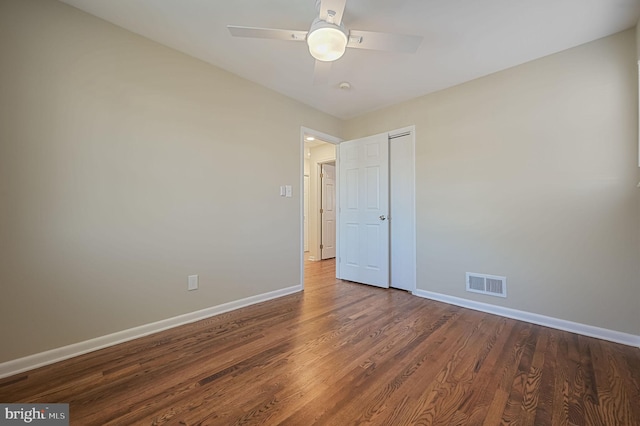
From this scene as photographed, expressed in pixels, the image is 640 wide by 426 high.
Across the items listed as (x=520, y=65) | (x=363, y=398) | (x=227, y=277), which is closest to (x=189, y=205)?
(x=227, y=277)

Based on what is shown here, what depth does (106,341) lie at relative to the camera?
201cm

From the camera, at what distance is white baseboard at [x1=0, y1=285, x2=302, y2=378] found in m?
1.68

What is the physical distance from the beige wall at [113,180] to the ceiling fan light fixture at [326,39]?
139cm

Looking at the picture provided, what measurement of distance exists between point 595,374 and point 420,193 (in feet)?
6.98

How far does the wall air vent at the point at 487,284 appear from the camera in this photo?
264 centimetres

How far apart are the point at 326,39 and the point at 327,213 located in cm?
443

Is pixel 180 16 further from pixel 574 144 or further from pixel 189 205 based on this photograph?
pixel 574 144

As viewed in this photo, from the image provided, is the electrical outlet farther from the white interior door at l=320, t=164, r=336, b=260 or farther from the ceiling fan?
the white interior door at l=320, t=164, r=336, b=260

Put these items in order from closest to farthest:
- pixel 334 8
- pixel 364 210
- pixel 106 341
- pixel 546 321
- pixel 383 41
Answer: pixel 334 8 → pixel 383 41 → pixel 106 341 → pixel 546 321 → pixel 364 210

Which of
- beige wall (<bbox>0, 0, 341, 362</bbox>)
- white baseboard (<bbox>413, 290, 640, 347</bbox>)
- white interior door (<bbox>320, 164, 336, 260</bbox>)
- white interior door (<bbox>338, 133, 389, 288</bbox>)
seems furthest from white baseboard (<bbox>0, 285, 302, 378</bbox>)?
white interior door (<bbox>320, 164, 336, 260</bbox>)

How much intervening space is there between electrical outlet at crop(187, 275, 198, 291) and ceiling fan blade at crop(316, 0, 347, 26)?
237 cm

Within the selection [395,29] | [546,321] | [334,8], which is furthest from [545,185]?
[334,8]

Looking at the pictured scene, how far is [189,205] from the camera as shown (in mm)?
2482

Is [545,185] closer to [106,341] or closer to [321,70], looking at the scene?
[321,70]
